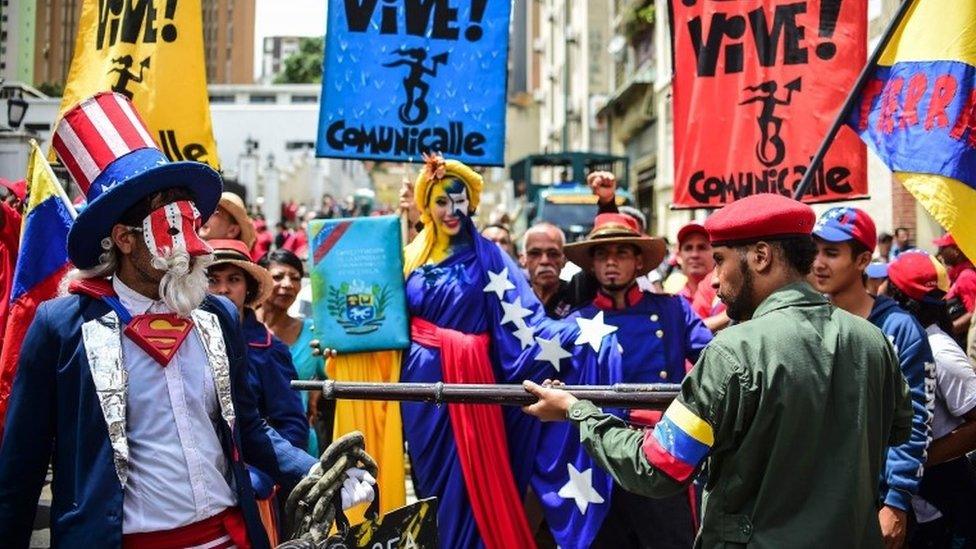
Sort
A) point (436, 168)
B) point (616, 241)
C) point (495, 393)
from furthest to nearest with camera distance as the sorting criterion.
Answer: point (436, 168), point (616, 241), point (495, 393)

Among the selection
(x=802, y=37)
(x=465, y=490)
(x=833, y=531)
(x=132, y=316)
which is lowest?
(x=465, y=490)

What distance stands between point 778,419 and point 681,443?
10.0 inches

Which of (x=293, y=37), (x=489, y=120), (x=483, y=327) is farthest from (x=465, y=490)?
(x=293, y=37)

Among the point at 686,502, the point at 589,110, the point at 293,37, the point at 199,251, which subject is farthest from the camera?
the point at 293,37

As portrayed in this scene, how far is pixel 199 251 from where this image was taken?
10.3ft

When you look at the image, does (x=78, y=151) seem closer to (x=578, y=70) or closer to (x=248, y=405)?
(x=248, y=405)

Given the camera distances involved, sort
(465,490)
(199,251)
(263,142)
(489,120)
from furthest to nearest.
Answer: (263,142) < (489,120) < (465,490) < (199,251)

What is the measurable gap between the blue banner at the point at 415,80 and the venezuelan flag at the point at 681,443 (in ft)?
12.2

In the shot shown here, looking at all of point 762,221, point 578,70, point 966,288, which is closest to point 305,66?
point 578,70

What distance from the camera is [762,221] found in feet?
9.83

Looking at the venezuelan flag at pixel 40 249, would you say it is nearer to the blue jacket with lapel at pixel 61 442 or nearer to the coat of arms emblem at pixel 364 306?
the coat of arms emblem at pixel 364 306

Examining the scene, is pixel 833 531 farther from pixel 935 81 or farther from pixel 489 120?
pixel 489 120

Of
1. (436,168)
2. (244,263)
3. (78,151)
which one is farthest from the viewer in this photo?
(436,168)

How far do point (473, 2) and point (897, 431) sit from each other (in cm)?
434
